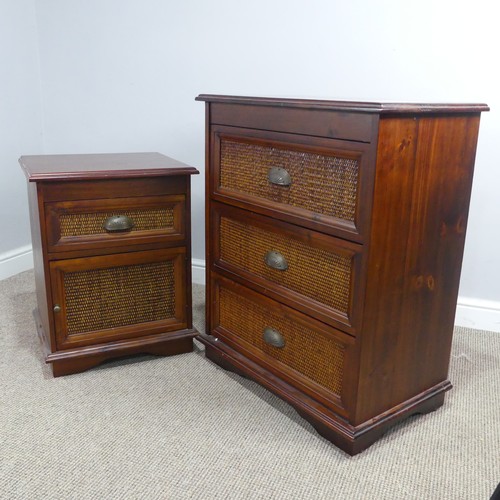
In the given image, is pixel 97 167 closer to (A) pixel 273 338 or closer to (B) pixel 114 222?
(B) pixel 114 222

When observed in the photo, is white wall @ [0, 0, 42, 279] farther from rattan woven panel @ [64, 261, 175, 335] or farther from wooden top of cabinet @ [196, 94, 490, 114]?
wooden top of cabinet @ [196, 94, 490, 114]

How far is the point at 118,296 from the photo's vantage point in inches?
64.5

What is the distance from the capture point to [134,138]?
92.4 inches

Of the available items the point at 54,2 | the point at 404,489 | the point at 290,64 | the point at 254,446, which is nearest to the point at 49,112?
the point at 54,2

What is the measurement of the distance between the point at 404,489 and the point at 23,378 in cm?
106

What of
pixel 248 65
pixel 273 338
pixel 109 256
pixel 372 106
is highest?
pixel 248 65

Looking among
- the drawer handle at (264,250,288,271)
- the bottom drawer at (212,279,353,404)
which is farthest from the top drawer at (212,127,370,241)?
the bottom drawer at (212,279,353,404)

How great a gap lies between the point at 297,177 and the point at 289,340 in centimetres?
42

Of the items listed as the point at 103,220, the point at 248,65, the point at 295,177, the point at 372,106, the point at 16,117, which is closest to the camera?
the point at 372,106

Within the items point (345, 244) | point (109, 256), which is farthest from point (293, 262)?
point (109, 256)

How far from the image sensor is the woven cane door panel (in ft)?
4.08

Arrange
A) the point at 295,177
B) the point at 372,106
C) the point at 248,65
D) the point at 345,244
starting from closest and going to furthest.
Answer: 1. the point at 372,106
2. the point at 345,244
3. the point at 295,177
4. the point at 248,65

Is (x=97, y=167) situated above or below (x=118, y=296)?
above

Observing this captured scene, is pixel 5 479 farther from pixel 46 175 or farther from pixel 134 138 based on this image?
pixel 134 138
